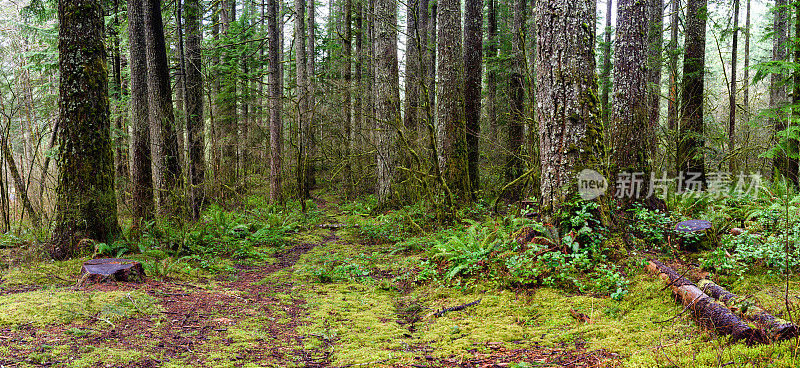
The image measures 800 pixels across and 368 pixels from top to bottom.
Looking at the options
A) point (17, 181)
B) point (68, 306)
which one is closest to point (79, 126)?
point (17, 181)

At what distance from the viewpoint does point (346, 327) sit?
13.3 feet

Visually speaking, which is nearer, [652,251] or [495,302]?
[495,302]

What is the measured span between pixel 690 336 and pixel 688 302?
56 cm

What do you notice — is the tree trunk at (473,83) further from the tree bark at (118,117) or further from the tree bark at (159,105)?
the tree bark at (118,117)

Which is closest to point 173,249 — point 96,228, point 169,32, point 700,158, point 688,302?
point 96,228

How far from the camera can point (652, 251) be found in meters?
5.50

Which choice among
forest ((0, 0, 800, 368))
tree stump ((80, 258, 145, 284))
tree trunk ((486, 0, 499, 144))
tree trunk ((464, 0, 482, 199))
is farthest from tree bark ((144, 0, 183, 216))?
tree trunk ((486, 0, 499, 144))

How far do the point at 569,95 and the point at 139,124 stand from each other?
26.2ft

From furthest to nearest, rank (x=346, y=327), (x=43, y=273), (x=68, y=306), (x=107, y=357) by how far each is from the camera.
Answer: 1. (x=43, y=273)
2. (x=346, y=327)
3. (x=68, y=306)
4. (x=107, y=357)

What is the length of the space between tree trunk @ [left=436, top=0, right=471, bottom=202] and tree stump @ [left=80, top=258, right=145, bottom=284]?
635 centimetres

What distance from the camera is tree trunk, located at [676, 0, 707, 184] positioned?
413 inches

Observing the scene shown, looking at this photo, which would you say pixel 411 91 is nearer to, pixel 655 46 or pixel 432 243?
pixel 432 243

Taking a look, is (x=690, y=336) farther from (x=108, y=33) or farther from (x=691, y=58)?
(x=108, y=33)

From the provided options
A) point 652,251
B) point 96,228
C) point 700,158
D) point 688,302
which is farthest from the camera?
point 700,158
